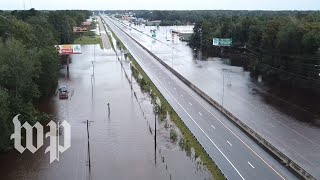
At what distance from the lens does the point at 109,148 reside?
71.6 feet

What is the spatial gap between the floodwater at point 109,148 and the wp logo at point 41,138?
12.2 inches

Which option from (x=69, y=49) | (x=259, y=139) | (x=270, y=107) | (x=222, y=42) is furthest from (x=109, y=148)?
(x=222, y=42)

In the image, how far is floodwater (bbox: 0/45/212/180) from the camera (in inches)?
736

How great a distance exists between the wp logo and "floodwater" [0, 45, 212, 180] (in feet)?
1.02

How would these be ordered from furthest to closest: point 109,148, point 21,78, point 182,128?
point 21,78 → point 182,128 → point 109,148

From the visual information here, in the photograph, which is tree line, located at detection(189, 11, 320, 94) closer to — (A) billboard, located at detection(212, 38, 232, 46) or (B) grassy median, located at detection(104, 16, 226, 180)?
(A) billboard, located at detection(212, 38, 232, 46)

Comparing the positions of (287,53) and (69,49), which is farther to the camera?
(69,49)

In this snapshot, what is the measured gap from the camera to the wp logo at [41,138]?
2152 cm

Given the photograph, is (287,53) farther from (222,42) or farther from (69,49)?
(69,49)

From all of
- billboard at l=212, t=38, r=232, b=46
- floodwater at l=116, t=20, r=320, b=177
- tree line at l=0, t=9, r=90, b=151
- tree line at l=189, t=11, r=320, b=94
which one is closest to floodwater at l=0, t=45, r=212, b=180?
tree line at l=0, t=9, r=90, b=151

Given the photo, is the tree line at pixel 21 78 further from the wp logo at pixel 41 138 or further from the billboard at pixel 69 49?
the billboard at pixel 69 49

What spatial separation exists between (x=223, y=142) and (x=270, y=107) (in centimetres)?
1056

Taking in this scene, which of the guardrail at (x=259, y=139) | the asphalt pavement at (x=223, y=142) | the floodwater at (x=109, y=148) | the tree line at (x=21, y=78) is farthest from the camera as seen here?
the tree line at (x=21, y=78)

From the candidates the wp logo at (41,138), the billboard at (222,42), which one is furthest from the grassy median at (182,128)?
the billboard at (222,42)
